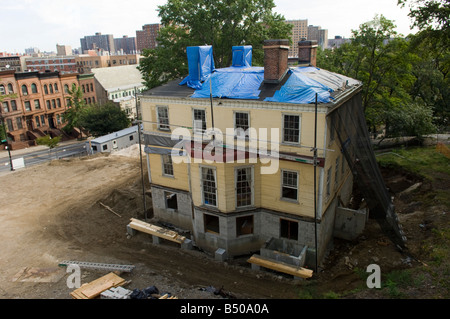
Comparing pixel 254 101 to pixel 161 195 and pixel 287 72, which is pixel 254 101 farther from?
pixel 161 195

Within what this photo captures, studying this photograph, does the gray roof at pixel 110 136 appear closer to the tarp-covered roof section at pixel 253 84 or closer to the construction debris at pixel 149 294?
the tarp-covered roof section at pixel 253 84

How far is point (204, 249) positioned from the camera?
20.4 m

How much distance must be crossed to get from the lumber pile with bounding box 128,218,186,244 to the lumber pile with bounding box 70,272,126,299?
179 inches

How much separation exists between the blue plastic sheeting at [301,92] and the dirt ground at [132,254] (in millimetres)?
9048

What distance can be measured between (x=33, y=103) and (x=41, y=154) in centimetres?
1334

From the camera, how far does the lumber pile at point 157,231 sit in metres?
20.5

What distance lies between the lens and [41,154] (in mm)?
51156

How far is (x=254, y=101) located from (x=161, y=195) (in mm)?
10325

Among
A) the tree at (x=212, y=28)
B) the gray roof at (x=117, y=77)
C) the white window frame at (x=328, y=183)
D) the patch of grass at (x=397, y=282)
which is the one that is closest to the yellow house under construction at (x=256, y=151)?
the white window frame at (x=328, y=183)

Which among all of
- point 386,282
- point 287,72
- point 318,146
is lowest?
point 386,282

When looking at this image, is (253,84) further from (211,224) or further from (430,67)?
(430,67)

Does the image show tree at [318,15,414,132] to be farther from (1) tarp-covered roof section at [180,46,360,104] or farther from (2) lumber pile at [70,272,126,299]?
(2) lumber pile at [70,272,126,299]

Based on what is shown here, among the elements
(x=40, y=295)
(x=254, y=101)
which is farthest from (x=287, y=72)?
(x=40, y=295)

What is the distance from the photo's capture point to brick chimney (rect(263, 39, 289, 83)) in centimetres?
1842
